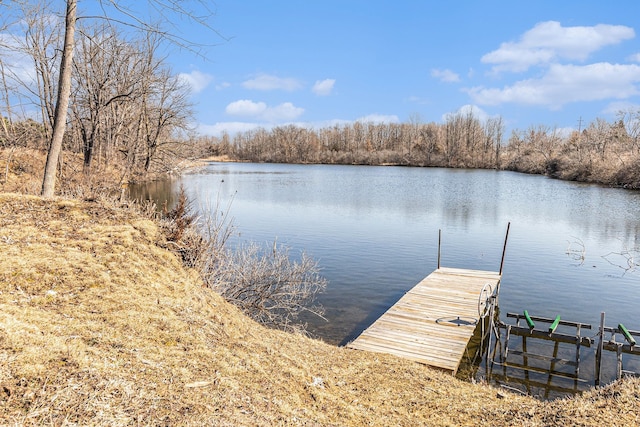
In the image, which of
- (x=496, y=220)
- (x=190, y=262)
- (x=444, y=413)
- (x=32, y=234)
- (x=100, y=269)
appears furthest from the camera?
(x=496, y=220)

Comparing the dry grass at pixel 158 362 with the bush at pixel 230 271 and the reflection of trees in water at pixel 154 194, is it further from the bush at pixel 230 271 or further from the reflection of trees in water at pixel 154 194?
the reflection of trees in water at pixel 154 194

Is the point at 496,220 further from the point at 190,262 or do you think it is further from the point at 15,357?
the point at 15,357

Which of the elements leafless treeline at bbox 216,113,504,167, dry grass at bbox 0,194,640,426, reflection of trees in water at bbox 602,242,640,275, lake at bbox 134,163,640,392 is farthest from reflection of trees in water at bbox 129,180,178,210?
leafless treeline at bbox 216,113,504,167

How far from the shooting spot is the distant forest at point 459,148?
61.4 meters

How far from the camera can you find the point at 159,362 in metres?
5.00

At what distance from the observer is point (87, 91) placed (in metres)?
27.8

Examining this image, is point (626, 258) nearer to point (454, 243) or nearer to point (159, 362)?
point (454, 243)

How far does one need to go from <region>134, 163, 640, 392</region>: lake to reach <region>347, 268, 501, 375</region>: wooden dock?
50.9 inches

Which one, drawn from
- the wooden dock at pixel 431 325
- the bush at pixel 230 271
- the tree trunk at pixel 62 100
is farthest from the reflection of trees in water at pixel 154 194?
the wooden dock at pixel 431 325

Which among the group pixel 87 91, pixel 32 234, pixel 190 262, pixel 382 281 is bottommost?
pixel 382 281

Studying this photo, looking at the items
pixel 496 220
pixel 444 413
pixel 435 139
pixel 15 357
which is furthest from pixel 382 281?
pixel 435 139

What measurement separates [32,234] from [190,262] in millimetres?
3202

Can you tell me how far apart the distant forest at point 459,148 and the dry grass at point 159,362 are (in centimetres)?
5481

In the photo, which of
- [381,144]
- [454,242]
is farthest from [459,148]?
[454,242]
